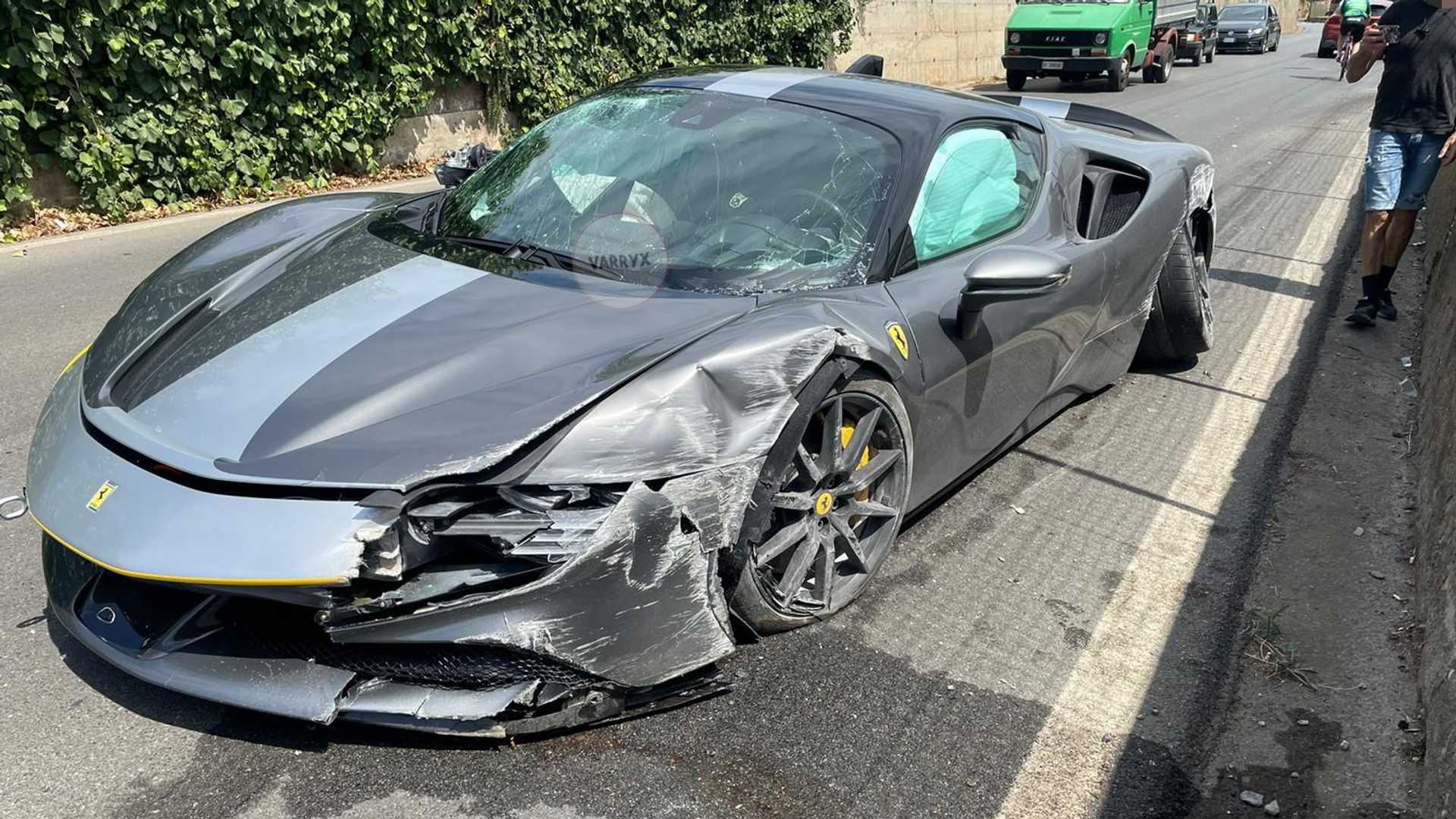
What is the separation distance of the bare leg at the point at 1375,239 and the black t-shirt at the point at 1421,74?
44 cm

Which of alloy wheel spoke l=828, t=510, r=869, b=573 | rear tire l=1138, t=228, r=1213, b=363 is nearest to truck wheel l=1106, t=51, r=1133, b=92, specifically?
rear tire l=1138, t=228, r=1213, b=363

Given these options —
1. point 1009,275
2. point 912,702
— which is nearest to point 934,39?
point 1009,275

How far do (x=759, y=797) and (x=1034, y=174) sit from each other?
257cm

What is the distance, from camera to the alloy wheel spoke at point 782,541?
2723mm

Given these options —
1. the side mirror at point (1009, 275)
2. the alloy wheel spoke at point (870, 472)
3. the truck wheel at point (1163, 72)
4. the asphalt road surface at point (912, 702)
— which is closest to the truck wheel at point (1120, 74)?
the truck wheel at point (1163, 72)

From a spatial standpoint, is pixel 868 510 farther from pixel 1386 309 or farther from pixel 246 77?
pixel 246 77

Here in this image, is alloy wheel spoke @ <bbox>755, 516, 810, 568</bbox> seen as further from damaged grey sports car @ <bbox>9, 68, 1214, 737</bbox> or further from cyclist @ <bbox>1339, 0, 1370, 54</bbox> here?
cyclist @ <bbox>1339, 0, 1370, 54</bbox>

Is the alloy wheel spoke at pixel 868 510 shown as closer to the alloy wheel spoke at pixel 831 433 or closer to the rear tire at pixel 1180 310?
the alloy wheel spoke at pixel 831 433

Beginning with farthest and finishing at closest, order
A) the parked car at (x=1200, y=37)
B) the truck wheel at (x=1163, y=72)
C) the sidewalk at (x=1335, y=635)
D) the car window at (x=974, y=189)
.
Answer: the parked car at (x=1200, y=37) → the truck wheel at (x=1163, y=72) → the car window at (x=974, y=189) → the sidewalk at (x=1335, y=635)

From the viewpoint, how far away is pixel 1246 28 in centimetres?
3378

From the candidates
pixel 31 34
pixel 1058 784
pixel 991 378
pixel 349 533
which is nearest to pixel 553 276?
pixel 349 533

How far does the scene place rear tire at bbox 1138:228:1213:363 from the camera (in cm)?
488

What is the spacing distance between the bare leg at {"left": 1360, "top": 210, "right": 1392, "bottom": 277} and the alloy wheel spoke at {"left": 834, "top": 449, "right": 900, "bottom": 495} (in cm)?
408

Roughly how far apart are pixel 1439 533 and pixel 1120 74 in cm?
1838
